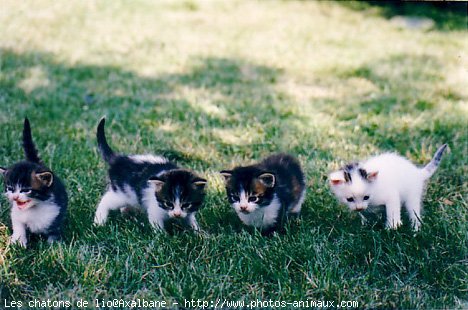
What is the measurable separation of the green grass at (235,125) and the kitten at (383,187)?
170 millimetres

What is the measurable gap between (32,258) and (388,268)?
2354 mm

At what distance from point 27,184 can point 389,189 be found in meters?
2.63

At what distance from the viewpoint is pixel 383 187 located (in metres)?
4.16

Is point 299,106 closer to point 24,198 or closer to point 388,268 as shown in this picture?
point 388,268

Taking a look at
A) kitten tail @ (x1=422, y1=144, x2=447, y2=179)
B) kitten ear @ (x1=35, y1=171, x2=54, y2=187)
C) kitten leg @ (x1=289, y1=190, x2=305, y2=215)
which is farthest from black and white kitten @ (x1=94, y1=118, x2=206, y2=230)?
kitten tail @ (x1=422, y1=144, x2=447, y2=179)

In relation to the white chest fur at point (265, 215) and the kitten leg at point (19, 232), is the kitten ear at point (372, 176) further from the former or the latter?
the kitten leg at point (19, 232)

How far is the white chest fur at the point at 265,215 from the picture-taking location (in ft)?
13.3

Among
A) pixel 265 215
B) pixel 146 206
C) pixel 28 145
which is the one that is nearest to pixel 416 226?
pixel 265 215

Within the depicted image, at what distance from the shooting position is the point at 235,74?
809 centimetres

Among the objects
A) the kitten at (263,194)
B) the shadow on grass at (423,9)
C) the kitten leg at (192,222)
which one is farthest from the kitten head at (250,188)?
the shadow on grass at (423,9)

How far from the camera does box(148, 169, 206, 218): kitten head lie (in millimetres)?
3953

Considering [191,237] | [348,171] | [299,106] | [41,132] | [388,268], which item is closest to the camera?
[388,268]

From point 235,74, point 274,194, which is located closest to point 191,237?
point 274,194

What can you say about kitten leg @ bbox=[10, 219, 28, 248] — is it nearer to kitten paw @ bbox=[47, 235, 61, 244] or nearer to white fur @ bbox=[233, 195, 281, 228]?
kitten paw @ bbox=[47, 235, 61, 244]
